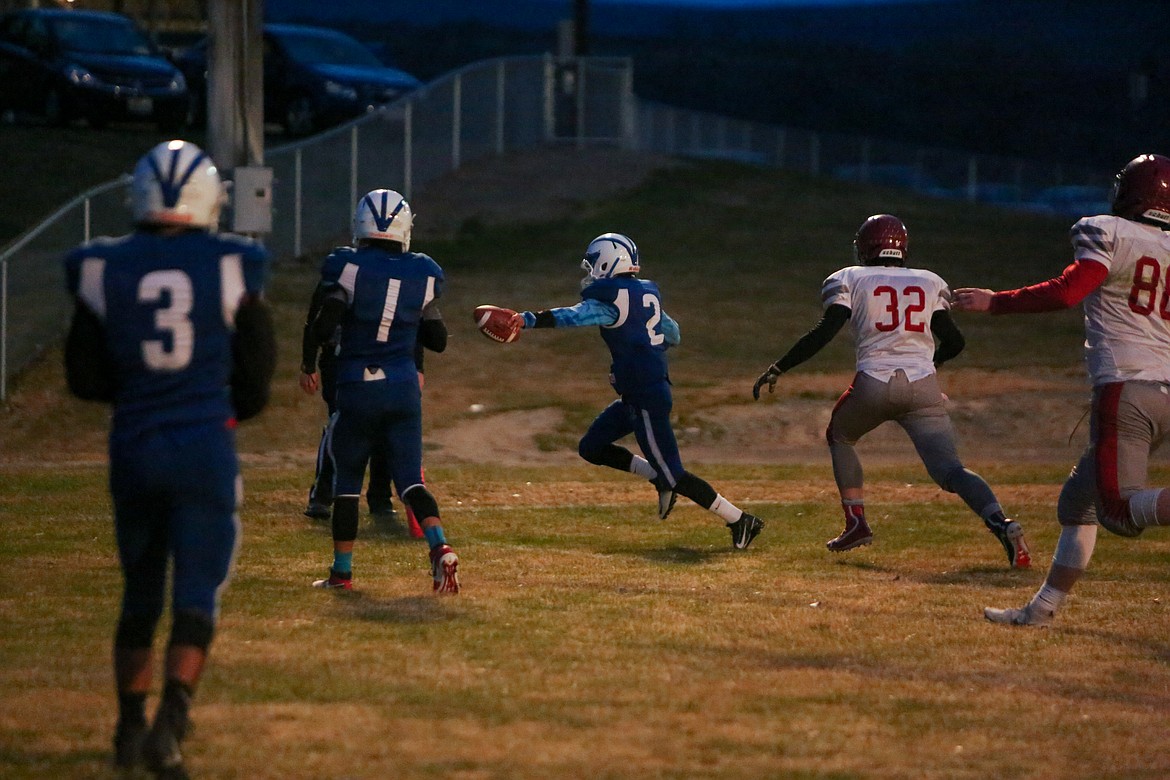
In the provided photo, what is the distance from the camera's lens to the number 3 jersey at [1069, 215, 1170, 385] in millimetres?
7242

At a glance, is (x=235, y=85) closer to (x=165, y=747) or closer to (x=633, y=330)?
(x=633, y=330)

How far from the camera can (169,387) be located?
528cm

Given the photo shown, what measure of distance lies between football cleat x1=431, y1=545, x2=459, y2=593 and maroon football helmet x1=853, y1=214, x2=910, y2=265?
3044 mm

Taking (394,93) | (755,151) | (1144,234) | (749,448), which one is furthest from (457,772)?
(755,151)

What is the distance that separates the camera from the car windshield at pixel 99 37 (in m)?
27.2

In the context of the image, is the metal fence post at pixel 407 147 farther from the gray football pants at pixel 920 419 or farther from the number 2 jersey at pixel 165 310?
the number 2 jersey at pixel 165 310

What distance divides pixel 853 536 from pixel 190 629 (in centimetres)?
517

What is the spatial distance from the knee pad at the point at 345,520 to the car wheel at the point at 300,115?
66.9 feet

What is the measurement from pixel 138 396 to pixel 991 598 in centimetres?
488

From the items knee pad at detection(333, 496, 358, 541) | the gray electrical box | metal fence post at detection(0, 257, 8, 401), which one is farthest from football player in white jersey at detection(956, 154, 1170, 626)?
metal fence post at detection(0, 257, 8, 401)

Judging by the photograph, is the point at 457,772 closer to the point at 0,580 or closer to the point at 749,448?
the point at 0,580

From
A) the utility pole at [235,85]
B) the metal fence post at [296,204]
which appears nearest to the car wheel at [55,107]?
the metal fence post at [296,204]

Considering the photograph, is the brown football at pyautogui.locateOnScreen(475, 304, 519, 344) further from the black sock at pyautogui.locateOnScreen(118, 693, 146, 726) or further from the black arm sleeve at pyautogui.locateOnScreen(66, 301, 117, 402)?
the black sock at pyautogui.locateOnScreen(118, 693, 146, 726)

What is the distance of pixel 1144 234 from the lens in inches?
287
